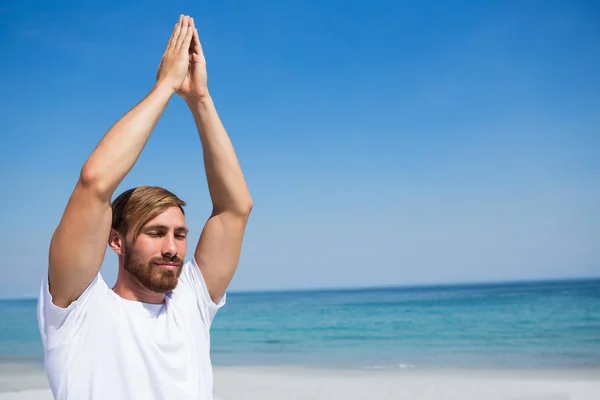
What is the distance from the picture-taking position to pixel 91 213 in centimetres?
173

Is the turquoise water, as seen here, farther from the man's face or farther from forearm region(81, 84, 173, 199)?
forearm region(81, 84, 173, 199)

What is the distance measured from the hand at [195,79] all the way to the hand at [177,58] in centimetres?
7

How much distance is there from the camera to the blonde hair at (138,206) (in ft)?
6.75

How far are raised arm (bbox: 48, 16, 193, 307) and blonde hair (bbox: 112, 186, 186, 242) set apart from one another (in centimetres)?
25

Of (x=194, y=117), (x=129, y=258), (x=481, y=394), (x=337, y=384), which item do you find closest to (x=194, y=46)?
(x=194, y=117)

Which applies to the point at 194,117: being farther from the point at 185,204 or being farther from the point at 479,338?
the point at 479,338

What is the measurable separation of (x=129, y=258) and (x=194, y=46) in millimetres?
Answer: 855

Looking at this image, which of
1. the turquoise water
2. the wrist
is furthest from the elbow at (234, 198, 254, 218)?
the turquoise water

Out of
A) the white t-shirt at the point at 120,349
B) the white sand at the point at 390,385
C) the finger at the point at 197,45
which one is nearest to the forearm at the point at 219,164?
the finger at the point at 197,45

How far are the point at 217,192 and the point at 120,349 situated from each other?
715mm

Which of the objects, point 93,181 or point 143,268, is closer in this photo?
point 93,181

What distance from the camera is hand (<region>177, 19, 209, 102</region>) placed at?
2.37 meters

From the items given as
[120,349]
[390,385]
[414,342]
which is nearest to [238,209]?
[120,349]

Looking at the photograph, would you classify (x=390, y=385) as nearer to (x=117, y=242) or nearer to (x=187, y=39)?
(x=117, y=242)
